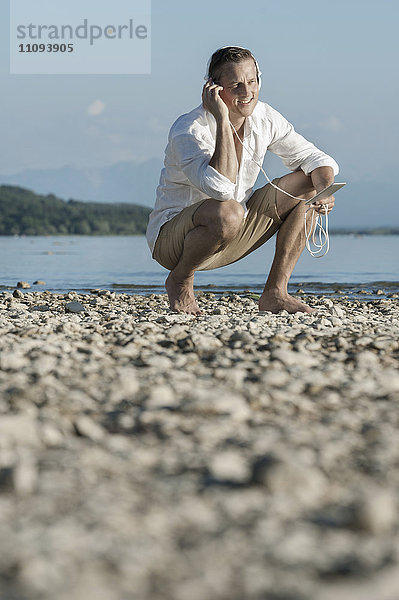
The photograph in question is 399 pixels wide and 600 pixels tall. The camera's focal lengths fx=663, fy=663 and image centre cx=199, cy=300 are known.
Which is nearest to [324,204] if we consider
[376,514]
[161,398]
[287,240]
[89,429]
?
[287,240]

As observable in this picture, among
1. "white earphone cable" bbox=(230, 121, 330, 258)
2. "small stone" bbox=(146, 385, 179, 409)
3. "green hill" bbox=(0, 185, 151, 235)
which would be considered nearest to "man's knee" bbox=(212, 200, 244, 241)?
Answer: "white earphone cable" bbox=(230, 121, 330, 258)

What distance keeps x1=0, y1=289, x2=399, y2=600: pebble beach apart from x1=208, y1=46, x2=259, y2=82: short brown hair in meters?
2.41

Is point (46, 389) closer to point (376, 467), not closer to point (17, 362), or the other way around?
point (17, 362)

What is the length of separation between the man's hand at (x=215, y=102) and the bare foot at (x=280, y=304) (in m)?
1.51

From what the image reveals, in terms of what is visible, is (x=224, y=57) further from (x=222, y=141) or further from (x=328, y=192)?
(x=328, y=192)

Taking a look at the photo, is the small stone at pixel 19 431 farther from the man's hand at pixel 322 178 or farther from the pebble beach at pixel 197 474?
the man's hand at pixel 322 178

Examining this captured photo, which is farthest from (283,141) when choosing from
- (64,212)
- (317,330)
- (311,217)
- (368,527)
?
(64,212)

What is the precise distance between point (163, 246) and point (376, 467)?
3708mm

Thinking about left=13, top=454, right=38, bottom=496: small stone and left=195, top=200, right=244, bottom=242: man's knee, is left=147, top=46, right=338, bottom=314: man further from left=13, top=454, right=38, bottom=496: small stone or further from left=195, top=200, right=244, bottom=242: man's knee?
left=13, top=454, right=38, bottom=496: small stone

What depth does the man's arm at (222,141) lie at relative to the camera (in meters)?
4.56

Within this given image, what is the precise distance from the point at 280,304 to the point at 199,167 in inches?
53.8

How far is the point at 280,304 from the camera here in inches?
210

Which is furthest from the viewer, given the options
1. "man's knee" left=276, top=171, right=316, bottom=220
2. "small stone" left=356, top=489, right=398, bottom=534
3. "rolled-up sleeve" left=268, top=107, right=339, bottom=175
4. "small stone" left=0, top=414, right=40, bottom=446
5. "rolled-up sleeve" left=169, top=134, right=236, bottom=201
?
"man's knee" left=276, top=171, right=316, bottom=220

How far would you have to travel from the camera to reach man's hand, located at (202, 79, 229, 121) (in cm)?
460
